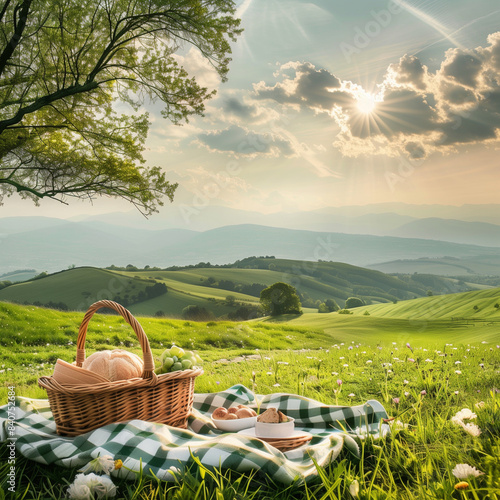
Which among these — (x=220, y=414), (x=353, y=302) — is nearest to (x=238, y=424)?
(x=220, y=414)

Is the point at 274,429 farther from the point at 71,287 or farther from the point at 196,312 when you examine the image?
the point at 71,287

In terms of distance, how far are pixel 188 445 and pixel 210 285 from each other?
28334 millimetres

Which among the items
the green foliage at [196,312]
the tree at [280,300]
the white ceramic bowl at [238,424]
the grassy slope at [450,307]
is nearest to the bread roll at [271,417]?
the white ceramic bowl at [238,424]

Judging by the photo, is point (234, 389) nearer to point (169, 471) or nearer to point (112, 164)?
point (169, 471)

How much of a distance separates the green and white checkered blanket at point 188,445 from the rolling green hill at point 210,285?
1454 centimetres

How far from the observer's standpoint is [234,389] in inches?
175

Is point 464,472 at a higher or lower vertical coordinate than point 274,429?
higher

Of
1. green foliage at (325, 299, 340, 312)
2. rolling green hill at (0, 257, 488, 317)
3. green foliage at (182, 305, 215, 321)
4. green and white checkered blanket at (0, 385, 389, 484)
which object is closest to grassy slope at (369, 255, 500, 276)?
rolling green hill at (0, 257, 488, 317)

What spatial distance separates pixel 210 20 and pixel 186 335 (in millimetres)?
9635

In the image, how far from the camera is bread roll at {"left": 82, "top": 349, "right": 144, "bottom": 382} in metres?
3.29

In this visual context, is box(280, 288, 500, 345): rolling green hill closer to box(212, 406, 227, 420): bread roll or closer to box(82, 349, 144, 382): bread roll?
box(212, 406, 227, 420): bread roll

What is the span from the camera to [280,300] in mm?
21672

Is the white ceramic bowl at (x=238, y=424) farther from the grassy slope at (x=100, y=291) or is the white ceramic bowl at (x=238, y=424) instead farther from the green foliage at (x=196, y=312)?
the grassy slope at (x=100, y=291)

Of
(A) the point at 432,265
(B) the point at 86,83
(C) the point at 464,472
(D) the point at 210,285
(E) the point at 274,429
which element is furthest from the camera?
(A) the point at 432,265
